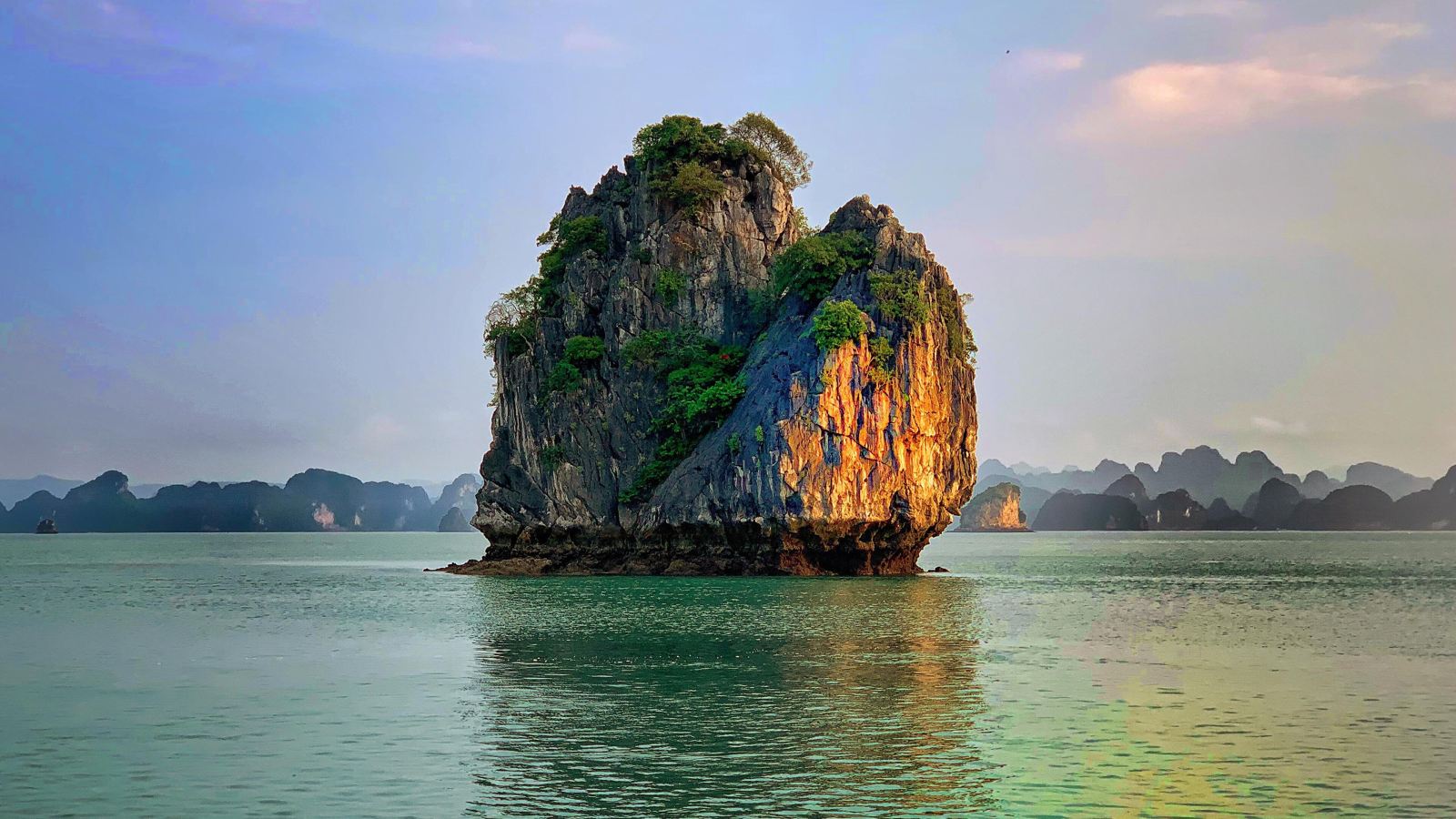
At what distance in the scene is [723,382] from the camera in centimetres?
7025

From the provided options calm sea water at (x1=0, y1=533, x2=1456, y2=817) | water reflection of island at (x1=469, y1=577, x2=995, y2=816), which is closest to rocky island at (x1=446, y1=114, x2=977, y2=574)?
calm sea water at (x1=0, y1=533, x2=1456, y2=817)

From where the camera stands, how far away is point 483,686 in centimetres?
2827

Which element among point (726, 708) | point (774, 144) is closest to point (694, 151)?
point (774, 144)

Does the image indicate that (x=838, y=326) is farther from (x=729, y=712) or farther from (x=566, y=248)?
(x=729, y=712)

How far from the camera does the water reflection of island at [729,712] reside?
18.0 metres

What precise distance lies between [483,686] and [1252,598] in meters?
40.6

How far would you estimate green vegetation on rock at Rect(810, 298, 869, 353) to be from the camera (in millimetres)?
64062

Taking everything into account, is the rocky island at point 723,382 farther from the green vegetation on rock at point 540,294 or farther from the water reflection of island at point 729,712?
the water reflection of island at point 729,712

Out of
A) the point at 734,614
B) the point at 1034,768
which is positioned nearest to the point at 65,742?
the point at 1034,768

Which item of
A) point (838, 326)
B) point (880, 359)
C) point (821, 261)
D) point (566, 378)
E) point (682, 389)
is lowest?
point (682, 389)

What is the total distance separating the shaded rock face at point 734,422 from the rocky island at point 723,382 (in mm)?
107

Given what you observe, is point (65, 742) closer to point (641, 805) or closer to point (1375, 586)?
point (641, 805)

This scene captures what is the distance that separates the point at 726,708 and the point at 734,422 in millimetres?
42677

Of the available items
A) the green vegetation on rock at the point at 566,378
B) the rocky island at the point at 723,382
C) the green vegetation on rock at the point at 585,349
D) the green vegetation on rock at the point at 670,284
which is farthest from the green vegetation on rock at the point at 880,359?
the green vegetation on rock at the point at 566,378
